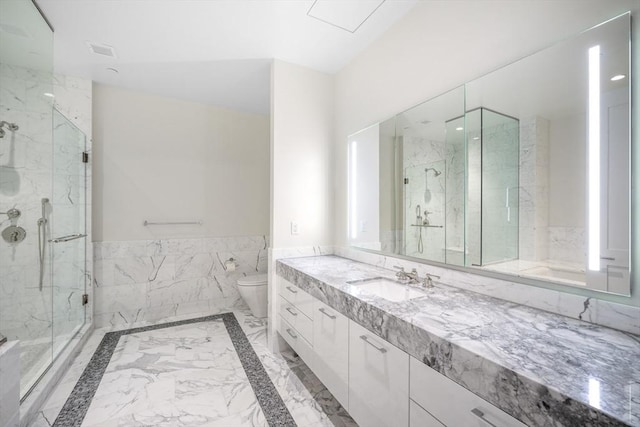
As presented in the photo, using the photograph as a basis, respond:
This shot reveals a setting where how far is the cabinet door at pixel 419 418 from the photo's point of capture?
860 millimetres

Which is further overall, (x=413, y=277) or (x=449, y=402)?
(x=413, y=277)

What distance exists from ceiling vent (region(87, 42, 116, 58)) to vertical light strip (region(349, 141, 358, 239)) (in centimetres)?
211

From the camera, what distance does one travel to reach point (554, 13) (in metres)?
1.08

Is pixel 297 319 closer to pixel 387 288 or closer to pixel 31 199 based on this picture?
pixel 387 288

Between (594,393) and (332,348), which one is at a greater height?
(594,393)

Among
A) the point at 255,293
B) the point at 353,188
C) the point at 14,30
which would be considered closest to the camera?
the point at 14,30

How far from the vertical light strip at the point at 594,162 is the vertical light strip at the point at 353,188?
1.47m

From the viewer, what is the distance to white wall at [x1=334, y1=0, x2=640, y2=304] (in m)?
1.04

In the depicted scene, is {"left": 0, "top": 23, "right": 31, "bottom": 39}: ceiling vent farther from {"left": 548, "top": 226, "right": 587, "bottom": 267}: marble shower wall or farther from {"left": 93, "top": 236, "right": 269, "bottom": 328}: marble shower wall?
{"left": 548, "top": 226, "right": 587, "bottom": 267}: marble shower wall

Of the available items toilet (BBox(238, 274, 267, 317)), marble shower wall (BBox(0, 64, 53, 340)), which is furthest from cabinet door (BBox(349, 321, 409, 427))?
marble shower wall (BBox(0, 64, 53, 340))

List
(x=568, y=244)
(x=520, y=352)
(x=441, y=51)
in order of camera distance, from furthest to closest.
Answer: (x=441, y=51) → (x=568, y=244) → (x=520, y=352)

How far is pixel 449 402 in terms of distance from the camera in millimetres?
805

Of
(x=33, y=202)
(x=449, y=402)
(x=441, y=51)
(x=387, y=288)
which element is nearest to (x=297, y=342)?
(x=387, y=288)

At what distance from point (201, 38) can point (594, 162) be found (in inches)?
96.9
